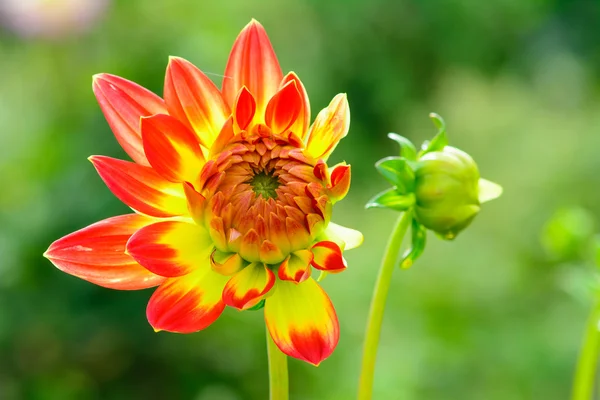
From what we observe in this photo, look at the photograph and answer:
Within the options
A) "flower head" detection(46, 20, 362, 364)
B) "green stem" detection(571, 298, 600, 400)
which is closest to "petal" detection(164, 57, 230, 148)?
"flower head" detection(46, 20, 362, 364)

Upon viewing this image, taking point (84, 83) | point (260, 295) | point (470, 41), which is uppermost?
point (470, 41)

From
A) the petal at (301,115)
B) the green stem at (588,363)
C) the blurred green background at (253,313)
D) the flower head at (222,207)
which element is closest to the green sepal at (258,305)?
the flower head at (222,207)

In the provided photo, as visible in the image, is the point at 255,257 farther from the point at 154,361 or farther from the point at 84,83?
the point at 84,83

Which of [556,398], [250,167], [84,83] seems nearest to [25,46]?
[84,83]

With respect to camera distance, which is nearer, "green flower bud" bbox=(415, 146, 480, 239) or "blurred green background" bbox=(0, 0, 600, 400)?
"green flower bud" bbox=(415, 146, 480, 239)

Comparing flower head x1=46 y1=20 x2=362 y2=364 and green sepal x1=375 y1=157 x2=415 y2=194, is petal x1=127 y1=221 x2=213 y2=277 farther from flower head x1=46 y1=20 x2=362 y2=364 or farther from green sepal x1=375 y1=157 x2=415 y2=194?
green sepal x1=375 y1=157 x2=415 y2=194
